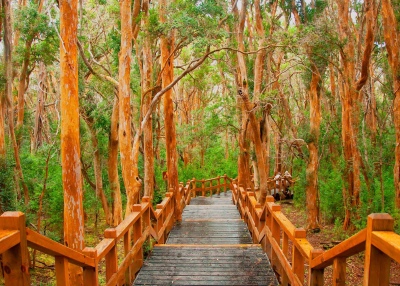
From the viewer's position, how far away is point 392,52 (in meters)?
7.62

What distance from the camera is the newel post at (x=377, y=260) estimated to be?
239 cm

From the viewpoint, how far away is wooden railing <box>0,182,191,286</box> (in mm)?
2270

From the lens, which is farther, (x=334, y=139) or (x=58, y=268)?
(x=334, y=139)

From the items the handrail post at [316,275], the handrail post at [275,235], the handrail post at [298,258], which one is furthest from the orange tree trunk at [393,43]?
the handrail post at [316,275]

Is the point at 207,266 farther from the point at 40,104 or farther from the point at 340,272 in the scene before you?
the point at 40,104

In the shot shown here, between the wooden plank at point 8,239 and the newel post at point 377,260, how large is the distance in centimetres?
224

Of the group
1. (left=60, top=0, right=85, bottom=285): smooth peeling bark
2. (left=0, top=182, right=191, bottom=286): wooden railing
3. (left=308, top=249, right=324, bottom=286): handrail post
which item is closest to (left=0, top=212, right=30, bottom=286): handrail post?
(left=0, top=182, right=191, bottom=286): wooden railing

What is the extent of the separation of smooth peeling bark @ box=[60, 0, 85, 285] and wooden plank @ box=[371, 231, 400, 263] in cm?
511

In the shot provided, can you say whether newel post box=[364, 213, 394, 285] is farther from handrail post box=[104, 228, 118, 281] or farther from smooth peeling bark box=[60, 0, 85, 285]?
smooth peeling bark box=[60, 0, 85, 285]

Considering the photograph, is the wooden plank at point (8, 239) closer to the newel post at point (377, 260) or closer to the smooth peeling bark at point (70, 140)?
the newel post at point (377, 260)

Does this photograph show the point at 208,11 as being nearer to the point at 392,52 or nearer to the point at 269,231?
the point at 392,52

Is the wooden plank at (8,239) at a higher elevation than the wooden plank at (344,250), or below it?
higher

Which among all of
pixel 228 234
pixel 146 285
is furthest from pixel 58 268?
pixel 228 234

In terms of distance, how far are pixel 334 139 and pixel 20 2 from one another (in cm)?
1361
